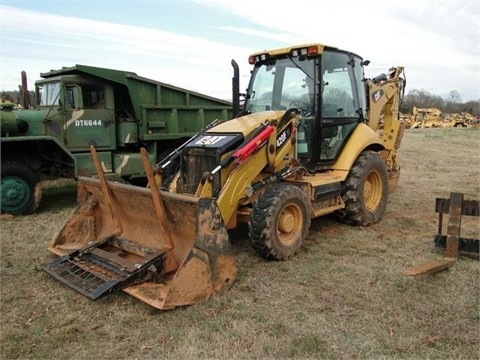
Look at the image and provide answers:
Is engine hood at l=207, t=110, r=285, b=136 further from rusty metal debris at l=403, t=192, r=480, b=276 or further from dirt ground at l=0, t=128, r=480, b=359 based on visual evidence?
rusty metal debris at l=403, t=192, r=480, b=276

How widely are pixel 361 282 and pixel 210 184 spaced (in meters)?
1.75

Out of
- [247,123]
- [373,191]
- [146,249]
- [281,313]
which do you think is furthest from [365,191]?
[146,249]

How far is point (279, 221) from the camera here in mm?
4871

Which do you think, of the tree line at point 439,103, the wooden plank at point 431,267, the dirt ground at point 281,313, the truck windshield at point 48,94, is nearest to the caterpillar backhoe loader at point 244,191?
the dirt ground at point 281,313

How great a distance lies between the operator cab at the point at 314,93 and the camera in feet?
19.0

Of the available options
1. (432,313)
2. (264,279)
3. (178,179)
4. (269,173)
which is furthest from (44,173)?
(432,313)

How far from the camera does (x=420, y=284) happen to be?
4.34 metres

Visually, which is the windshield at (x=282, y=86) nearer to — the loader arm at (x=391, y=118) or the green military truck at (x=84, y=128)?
the loader arm at (x=391, y=118)

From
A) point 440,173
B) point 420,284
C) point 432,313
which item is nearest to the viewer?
point 432,313

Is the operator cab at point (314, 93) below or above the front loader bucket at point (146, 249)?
above

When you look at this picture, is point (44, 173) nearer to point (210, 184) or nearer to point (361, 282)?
point (210, 184)

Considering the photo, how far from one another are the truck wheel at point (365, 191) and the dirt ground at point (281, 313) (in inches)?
21.2

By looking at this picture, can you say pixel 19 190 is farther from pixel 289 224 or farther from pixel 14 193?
pixel 289 224

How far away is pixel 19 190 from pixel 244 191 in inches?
171
